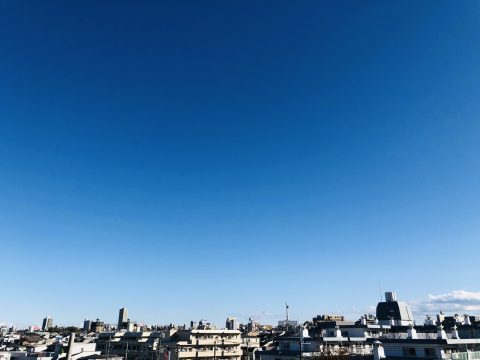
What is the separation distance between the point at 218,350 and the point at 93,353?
32634 mm

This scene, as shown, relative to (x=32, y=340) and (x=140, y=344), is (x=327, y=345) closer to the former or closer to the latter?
(x=140, y=344)

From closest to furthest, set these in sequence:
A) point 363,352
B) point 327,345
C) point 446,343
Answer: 1. point 446,343
2. point 363,352
3. point 327,345

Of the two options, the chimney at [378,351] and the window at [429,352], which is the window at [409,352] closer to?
the window at [429,352]

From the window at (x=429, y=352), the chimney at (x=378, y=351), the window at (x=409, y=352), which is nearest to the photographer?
the window at (x=429, y=352)

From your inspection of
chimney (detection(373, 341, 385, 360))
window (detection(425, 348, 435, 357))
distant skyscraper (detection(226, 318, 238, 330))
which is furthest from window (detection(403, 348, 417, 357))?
distant skyscraper (detection(226, 318, 238, 330))

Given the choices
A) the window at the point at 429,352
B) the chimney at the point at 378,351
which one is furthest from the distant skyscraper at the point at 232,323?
the window at the point at 429,352

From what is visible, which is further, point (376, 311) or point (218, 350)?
point (376, 311)

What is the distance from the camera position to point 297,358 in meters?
54.3

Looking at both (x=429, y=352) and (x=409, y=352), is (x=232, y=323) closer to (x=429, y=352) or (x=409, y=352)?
(x=409, y=352)

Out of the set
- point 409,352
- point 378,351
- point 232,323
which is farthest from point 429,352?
point 232,323

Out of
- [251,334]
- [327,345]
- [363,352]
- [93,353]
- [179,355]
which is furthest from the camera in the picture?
[251,334]

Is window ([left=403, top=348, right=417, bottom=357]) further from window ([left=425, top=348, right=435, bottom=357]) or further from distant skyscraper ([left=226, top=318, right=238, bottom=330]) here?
distant skyscraper ([left=226, top=318, right=238, bottom=330])

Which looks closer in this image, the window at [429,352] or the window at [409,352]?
the window at [429,352]

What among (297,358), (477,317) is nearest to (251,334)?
(477,317)
